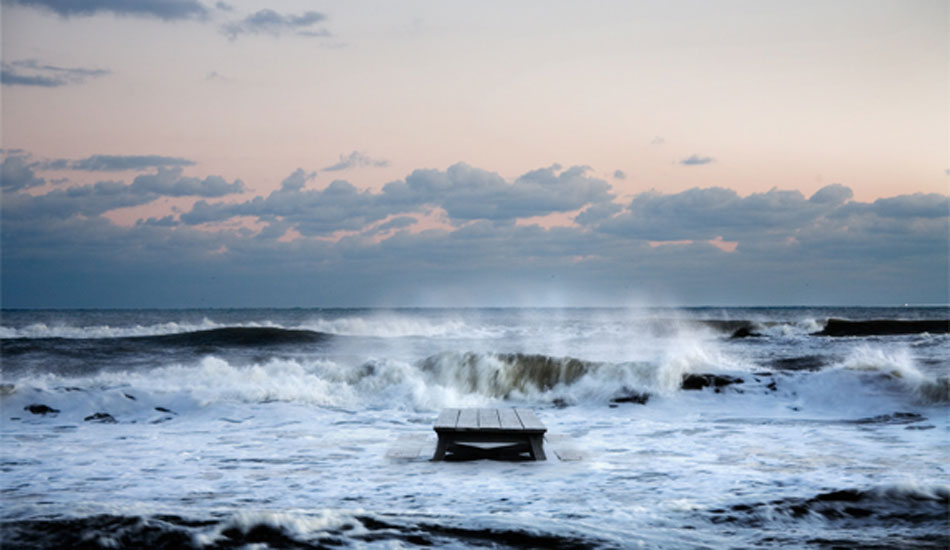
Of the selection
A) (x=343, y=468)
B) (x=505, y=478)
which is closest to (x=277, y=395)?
(x=343, y=468)

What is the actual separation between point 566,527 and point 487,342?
70.5ft

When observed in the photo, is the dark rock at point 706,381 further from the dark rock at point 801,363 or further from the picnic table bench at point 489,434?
the picnic table bench at point 489,434

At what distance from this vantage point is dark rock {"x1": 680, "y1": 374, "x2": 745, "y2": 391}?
1397cm

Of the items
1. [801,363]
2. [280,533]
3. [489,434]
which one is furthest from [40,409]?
[801,363]

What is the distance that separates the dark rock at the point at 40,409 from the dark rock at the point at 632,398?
9.41 metres

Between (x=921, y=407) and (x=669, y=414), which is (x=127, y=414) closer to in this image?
(x=669, y=414)

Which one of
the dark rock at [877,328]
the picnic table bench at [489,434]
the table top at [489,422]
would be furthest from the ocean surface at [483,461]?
the dark rock at [877,328]

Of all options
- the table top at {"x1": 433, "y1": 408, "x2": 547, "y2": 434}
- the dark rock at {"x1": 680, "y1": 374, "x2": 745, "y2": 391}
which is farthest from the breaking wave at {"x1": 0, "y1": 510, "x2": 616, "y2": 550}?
the dark rock at {"x1": 680, "y1": 374, "x2": 745, "y2": 391}

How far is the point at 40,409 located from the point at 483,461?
8382 mm

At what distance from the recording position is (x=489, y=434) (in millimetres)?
7691

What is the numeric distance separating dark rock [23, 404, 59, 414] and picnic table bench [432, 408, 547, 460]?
7.52 m

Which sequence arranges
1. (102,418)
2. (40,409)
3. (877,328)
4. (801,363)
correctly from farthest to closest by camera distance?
(877,328)
(801,363)
(40,409)
(102,418)

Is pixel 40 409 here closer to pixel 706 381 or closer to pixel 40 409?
pixel 40 409

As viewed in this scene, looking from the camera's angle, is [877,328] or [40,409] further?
[877,328]
